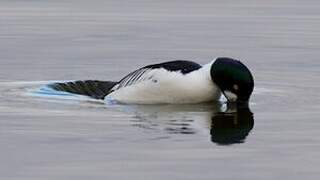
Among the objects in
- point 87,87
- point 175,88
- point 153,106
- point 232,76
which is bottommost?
point 87,87

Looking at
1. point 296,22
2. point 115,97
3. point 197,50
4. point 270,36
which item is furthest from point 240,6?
point 115,97

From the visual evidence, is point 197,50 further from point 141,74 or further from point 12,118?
point 12,118

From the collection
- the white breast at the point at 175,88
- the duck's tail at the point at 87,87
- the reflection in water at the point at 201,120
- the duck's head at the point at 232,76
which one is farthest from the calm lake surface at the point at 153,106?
the duck's tail at the point at 87,87

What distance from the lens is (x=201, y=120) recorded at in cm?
1314

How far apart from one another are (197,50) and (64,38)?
2450 mm

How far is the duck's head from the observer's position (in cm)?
1378

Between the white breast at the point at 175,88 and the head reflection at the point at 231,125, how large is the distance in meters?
0.31

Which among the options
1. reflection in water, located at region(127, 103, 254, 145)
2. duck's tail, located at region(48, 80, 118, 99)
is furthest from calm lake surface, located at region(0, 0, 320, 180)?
duck's tail, located at region(48, 80, 118, 99)

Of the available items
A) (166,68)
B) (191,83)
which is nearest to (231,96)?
(191,83)

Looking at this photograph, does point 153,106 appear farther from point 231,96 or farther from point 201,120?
point 201,120

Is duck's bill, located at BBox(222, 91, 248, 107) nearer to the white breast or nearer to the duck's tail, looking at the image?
the white breast

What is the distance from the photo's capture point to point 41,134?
12039mm

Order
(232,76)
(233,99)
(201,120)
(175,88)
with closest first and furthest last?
1. (201,120)
2. (232,76)
3. (175,88)
4. (233,99)

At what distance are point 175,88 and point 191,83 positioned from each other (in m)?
0.17
